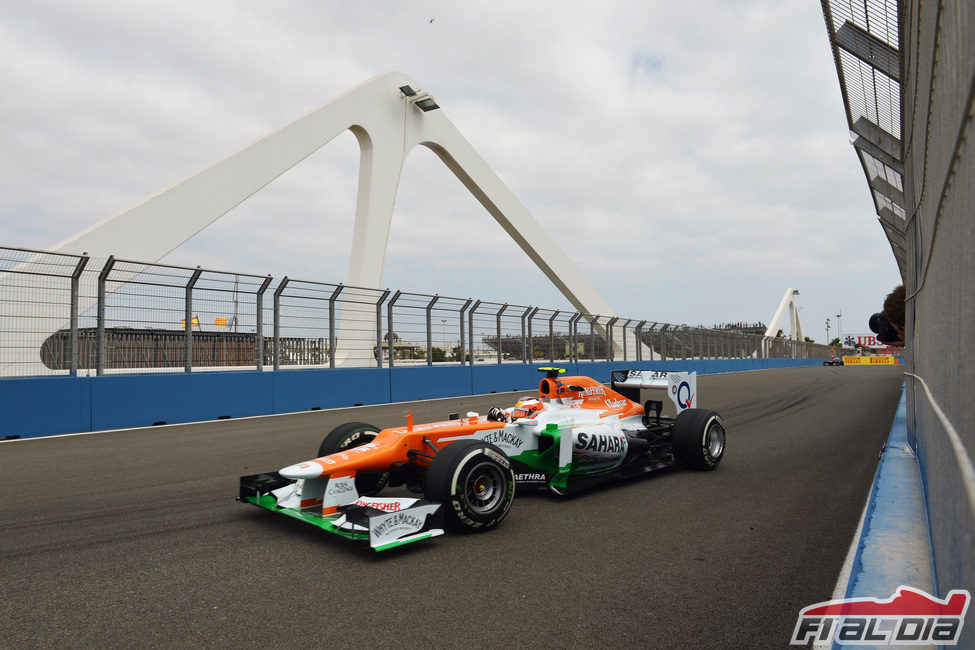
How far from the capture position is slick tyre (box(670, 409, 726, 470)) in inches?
243

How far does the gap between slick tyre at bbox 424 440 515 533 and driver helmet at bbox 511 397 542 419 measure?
3.34 ft

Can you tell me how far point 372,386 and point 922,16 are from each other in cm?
1208

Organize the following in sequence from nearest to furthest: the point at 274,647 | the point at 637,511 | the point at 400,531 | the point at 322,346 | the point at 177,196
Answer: the point at 274,647 < the point at 400,531 < the point at 637,511 < the point at 322,346 < the point at 177,196

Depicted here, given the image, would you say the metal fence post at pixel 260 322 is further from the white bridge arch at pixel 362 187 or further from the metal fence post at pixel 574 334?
the metal fence post at pixel 574 334

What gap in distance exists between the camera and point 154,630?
2.68m

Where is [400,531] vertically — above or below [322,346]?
below

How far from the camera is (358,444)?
491cm

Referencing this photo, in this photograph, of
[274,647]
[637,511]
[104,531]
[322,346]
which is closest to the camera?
[274,647]

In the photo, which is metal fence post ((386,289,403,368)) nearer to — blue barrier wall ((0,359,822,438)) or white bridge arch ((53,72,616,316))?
blue barrier wall ((0,359,822,438))

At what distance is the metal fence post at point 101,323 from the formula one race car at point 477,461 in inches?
262

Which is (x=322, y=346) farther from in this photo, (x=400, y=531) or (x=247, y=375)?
(x=400, y=531)

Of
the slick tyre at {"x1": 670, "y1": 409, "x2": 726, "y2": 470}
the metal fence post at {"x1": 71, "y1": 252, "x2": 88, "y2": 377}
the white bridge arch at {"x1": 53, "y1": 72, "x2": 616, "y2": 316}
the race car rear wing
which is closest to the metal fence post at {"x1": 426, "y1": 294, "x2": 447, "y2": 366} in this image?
the white bridge arch at {"x1": 53, "y1": 72, "x2": 616, "y2": 316}

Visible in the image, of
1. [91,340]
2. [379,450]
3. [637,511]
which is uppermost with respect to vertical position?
[91,340]

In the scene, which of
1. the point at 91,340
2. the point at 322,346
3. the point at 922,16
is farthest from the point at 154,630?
the point at 322,346
